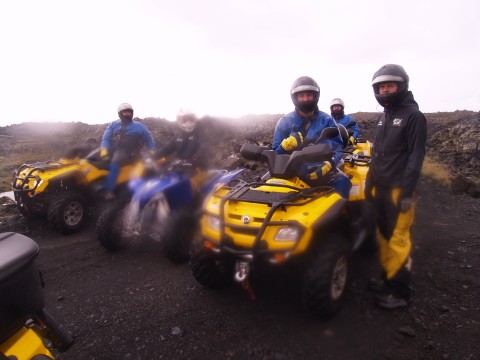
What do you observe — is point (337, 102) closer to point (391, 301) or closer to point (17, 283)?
point (391, 301)

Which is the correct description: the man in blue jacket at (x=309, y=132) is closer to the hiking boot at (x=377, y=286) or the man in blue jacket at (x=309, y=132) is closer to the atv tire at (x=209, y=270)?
the hiking boot at (x=377, y=286)

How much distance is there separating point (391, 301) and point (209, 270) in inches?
75.9

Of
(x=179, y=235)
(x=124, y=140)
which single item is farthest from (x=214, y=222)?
(x=124, y=140)

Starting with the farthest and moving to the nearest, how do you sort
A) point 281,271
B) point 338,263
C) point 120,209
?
point 120,209, point 338,263, point 281,271

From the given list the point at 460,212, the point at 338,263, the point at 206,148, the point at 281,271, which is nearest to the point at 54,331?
the point at 281,271

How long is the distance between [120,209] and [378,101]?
404 cm

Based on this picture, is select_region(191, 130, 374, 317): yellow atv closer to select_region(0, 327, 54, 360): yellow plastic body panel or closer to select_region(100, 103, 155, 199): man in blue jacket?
select_region(0, 327, 54, 360): yellow plastic body panel

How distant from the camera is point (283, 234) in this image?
3061mm

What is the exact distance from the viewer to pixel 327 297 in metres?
3.15

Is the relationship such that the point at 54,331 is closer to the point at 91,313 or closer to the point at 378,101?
the point at 91,313

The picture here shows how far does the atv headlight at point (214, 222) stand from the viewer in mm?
3346

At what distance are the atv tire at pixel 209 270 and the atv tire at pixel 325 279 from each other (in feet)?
2.72

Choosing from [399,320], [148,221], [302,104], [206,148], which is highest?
[302,104]

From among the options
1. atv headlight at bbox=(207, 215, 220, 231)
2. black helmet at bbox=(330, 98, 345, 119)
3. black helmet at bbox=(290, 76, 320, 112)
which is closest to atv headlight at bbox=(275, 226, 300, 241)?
atv headlight at bbox=(207, 215, 220, 231)
